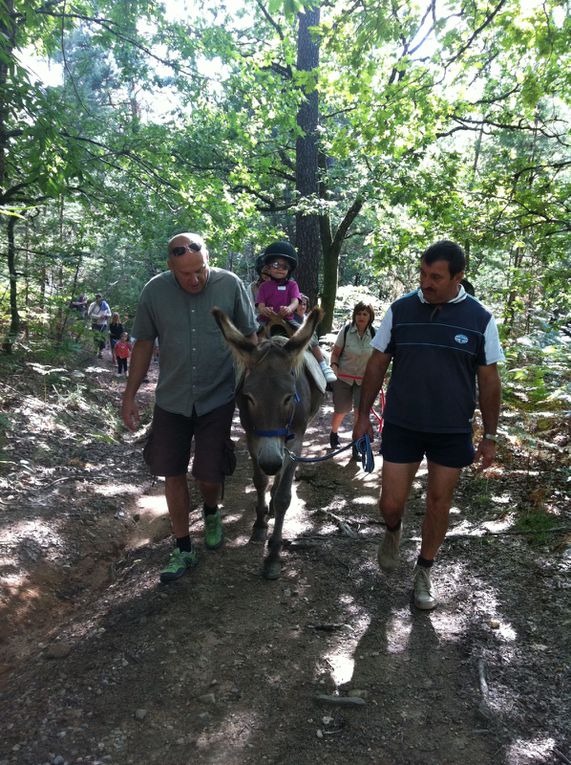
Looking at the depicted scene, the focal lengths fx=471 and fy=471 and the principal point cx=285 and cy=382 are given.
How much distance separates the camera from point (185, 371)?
12.7 ft

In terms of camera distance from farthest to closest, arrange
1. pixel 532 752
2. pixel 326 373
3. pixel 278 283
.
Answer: pixel 278 283 → pixel 326 373 → pixel 532 752

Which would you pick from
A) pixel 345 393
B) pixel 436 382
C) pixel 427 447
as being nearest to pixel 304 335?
pixel 436 382

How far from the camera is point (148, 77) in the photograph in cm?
960

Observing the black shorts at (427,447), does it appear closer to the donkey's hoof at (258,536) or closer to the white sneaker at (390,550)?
the white sneaker at (390,550)

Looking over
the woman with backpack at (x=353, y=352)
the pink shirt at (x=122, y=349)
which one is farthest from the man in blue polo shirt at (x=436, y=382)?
the pink shirt at (x=122, y=349)

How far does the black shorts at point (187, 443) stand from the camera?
3.92 metres

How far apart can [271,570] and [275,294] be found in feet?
11.7

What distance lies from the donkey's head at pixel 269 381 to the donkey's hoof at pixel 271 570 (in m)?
1.06

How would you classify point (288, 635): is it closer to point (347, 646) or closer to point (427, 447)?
point (347, 646)

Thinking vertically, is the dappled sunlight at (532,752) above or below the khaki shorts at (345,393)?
below

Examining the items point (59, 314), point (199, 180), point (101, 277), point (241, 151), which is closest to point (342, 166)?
point (241, 151)

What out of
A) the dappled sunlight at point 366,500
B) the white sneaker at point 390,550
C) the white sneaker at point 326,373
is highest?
the white sneaker at point 326,373

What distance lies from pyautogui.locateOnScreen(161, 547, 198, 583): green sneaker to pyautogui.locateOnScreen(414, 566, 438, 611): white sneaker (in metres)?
1.92

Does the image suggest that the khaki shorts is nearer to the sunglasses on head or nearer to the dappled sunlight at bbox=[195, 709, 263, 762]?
the sunglasses on head
